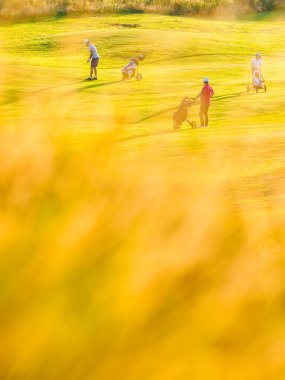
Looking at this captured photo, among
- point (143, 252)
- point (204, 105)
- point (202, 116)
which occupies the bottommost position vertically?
point (202, 116)

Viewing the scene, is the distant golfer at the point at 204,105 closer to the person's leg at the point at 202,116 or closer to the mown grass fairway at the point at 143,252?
the person's leg at the point at 202,116

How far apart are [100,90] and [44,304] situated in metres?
27.5

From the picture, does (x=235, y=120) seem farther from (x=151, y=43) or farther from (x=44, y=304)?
(x=151, y=43)

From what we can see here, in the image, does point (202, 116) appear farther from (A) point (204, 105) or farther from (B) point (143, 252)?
(B) point (143, 252)

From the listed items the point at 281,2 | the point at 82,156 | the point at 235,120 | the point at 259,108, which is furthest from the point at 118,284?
the point at 281,2

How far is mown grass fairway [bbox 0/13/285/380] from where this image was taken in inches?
217

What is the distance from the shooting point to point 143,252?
7633 millimetres

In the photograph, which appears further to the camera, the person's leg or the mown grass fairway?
the person's leg

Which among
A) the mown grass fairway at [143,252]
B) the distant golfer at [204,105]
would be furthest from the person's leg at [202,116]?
the mown grass fairway at [143,252]

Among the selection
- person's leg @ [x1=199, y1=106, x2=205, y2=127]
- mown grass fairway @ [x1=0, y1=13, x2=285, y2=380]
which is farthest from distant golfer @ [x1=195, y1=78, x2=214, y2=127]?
mown grass fairway @ [x1=0, y1=13, x2=285, y2=380]

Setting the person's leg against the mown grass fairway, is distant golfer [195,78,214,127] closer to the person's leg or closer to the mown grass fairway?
the person's leg

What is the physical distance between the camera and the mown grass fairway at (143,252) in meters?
5.50

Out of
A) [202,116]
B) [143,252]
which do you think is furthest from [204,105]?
[143,252]

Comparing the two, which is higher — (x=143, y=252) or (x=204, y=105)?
(x=143, y=252)
